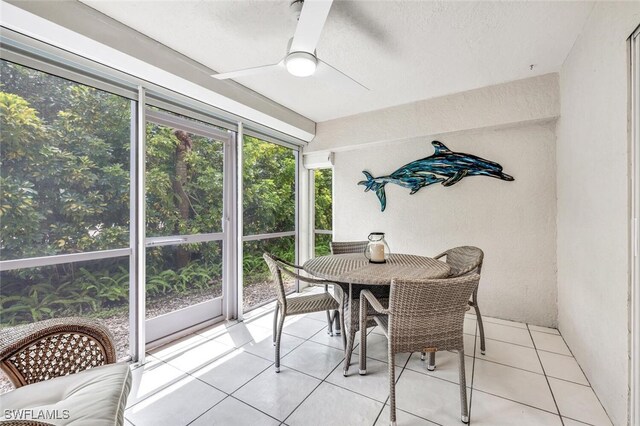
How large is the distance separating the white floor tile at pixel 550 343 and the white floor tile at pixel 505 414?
3.16 feet

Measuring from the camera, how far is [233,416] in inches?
65.0

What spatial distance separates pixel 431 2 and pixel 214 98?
6.47 feet

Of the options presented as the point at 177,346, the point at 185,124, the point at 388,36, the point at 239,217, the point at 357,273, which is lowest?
the point at 177,346

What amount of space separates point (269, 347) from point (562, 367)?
238cm

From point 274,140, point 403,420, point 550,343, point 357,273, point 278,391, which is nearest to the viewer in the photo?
point 403,420

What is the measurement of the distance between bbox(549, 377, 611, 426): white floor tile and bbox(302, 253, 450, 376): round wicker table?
1.01 meters

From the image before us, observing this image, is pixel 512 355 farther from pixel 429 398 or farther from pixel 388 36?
pixel 388 36

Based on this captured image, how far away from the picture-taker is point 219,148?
10.2ft

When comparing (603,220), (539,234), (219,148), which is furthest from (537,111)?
(219,148)

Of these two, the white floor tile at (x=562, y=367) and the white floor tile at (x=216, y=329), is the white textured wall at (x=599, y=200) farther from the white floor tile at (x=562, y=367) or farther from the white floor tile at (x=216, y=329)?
the white floor tile at (x=216, y=329)

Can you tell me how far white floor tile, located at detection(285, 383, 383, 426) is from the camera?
1.60 m

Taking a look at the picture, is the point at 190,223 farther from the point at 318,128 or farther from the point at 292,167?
the point at 318,128

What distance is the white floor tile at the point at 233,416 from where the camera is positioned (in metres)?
1.60

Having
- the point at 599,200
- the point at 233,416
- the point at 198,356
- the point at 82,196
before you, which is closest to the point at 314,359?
the point at 233,416
